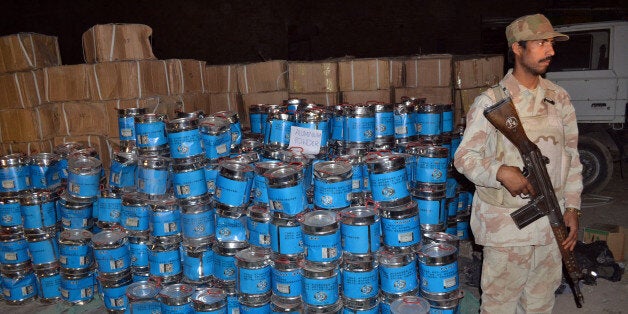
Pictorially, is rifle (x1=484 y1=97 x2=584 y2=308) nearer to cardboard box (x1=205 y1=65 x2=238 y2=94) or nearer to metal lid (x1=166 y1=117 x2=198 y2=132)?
metal lid (x1=166 y1=117 x2=198 y2=132)

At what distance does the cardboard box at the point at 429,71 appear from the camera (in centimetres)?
627

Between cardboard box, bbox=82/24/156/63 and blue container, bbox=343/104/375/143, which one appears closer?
blue container, bbox=343/104/375/143

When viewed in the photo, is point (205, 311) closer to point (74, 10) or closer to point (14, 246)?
point (14, 246)

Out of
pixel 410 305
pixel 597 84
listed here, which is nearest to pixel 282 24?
pixel 597 84

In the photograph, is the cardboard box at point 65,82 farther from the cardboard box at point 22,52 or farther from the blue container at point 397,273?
the blue container at point 397,273

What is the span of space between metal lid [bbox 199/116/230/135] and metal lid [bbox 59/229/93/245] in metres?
1.77

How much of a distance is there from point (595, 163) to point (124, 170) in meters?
7.03

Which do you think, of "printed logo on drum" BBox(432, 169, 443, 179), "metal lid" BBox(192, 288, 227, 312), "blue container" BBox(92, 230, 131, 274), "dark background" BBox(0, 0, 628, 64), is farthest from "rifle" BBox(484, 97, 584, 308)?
"dark background" BBox(0, 0, 628, 64)

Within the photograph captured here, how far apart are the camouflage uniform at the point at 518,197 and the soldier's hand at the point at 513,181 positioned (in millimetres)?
77

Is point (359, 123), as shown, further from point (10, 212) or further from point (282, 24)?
point (282, 24)

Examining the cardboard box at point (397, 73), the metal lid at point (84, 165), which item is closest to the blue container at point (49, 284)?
the metal lid at point (84, 165)

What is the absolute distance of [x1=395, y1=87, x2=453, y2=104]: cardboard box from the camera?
20.7ft

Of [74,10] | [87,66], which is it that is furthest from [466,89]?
[74,10]

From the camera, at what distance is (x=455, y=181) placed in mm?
5344
